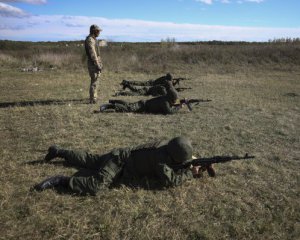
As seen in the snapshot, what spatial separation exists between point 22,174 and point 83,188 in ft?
4.13

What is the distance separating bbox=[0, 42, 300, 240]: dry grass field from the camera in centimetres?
436

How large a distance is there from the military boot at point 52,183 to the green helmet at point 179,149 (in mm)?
1507

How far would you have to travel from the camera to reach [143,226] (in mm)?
4348

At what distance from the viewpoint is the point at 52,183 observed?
5.15 meters

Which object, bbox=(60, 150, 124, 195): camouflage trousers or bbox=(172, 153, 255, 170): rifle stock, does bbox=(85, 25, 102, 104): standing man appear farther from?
bbox=(172, 153, 255, 170): rifle stock

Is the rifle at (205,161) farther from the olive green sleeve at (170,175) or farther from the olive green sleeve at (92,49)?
the olive green sleeve at (92,49)

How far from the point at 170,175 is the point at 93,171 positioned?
1322 mm

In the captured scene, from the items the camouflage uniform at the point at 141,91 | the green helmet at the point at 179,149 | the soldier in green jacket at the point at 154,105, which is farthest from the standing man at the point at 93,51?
the green helmet at the point at 179,149

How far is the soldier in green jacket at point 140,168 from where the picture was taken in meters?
5.07

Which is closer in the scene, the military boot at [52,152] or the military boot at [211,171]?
the military boot at [211,171]

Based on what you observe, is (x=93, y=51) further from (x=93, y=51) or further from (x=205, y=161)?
(x=205, y=161)

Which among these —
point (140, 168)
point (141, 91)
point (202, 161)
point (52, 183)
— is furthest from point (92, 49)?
point (202, 161)

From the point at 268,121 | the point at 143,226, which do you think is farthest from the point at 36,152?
the point at 268,121

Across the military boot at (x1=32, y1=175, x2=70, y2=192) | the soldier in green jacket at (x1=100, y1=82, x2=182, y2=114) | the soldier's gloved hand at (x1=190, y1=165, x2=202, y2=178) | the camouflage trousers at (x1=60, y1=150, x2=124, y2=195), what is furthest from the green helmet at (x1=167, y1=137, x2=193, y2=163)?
the soldier in green jacket at (x1=100, y1=82, x2=182, y2=114)
